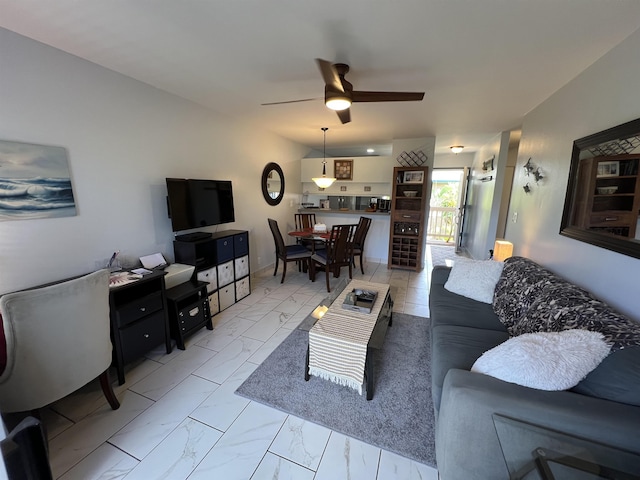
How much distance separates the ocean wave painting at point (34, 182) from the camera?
1.67m

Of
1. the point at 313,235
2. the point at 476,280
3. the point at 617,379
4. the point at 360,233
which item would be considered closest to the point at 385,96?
the point at 476,280

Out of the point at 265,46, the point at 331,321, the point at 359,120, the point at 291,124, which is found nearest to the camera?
the point at 265,46

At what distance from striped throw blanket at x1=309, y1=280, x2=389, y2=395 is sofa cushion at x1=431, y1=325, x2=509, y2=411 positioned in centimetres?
44

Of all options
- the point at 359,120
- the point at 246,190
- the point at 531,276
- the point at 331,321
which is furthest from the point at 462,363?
the point at 246,190

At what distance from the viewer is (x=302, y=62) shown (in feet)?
6.52

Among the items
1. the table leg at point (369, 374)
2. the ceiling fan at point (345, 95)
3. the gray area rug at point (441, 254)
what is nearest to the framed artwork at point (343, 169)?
the gray area rug at point (441, 254)

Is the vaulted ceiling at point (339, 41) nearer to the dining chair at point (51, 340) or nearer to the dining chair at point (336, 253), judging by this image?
the dining chair at point (51, 340)

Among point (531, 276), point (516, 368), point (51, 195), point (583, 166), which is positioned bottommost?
point (516, 368)

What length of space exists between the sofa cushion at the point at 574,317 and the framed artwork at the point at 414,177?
312 cm

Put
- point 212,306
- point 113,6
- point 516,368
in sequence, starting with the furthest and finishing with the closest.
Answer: point 212,306 → point 113,6 → point 516,368

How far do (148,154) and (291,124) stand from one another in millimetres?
2081

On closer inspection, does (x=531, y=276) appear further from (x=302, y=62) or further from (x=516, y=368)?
(x=302, y=62)

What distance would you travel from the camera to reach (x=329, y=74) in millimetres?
1706

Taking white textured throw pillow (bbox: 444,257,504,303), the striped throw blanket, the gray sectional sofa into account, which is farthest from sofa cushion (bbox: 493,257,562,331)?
the striped throw blanket
